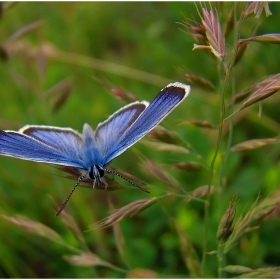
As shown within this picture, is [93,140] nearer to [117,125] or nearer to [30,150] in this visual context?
[117,125]

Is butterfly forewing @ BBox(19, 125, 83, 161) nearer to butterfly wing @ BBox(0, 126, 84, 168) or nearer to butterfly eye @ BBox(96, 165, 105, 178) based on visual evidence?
butterfly wing @ BBox(0, 126, 84, 168)

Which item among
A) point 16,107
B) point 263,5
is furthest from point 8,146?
point 16,107

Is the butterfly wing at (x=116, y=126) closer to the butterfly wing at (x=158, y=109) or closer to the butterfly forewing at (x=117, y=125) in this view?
the butterfly forewing at (x=117, y=125)

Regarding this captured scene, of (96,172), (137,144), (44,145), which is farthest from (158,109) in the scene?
(137,144)

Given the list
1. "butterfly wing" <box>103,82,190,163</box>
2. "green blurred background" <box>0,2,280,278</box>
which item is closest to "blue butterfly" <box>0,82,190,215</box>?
"butterfly wing" <box>103,82,190,163</box>

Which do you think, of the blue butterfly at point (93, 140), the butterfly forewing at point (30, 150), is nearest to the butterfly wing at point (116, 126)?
the blue butterfly at point (93, 140)
